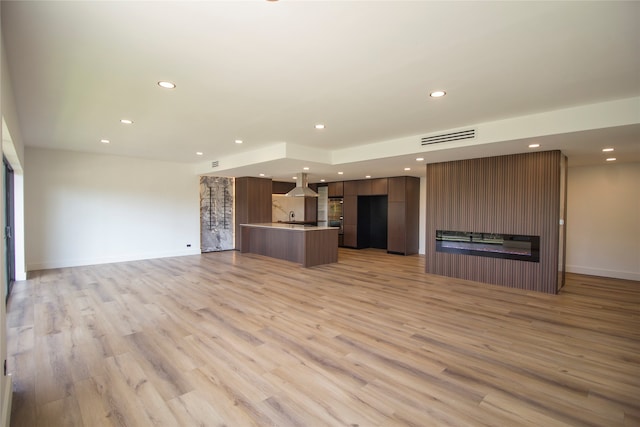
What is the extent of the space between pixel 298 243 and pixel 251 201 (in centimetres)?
281

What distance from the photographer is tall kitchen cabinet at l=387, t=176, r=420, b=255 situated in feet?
29.6

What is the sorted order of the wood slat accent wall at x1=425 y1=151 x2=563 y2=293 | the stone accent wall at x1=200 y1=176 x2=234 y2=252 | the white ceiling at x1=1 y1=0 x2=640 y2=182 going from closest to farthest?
the white ceiling at x1=1 y1=0 x2=640 y2=182 → the wood slat accent wall at x1=425 y1=151 x2=563 y2=293 → the stone accent wall at x1=200 y1=176 x2=234 y2=252

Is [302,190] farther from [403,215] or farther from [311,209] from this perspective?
[311,209]

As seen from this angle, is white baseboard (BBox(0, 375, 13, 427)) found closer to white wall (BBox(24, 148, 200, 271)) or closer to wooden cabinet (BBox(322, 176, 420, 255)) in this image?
white wall (BBox(24, 148, 200, 271))

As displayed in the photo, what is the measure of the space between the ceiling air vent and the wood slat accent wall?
138cm

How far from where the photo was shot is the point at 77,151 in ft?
23.1

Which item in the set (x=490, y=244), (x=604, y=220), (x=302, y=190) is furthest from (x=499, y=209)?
(x=302, y=190)

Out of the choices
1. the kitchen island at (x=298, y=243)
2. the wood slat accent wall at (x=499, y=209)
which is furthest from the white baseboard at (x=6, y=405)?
the wood slat accent wall at (x=499, y=209)

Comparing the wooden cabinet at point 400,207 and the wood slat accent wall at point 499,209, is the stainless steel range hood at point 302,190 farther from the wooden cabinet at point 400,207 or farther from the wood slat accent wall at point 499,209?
the wood slat accent wall at point 499,209

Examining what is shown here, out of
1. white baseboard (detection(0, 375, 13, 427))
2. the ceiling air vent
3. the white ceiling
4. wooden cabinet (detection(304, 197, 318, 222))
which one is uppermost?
the white ceiling

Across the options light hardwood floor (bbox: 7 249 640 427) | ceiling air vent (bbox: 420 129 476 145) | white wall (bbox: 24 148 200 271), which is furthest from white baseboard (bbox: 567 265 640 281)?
white wall (bbox: 24 148 200 271)

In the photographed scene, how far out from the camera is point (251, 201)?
9.55 metres

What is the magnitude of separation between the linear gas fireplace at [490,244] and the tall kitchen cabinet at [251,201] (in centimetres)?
557

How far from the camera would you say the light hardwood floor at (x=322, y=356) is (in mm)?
2098
